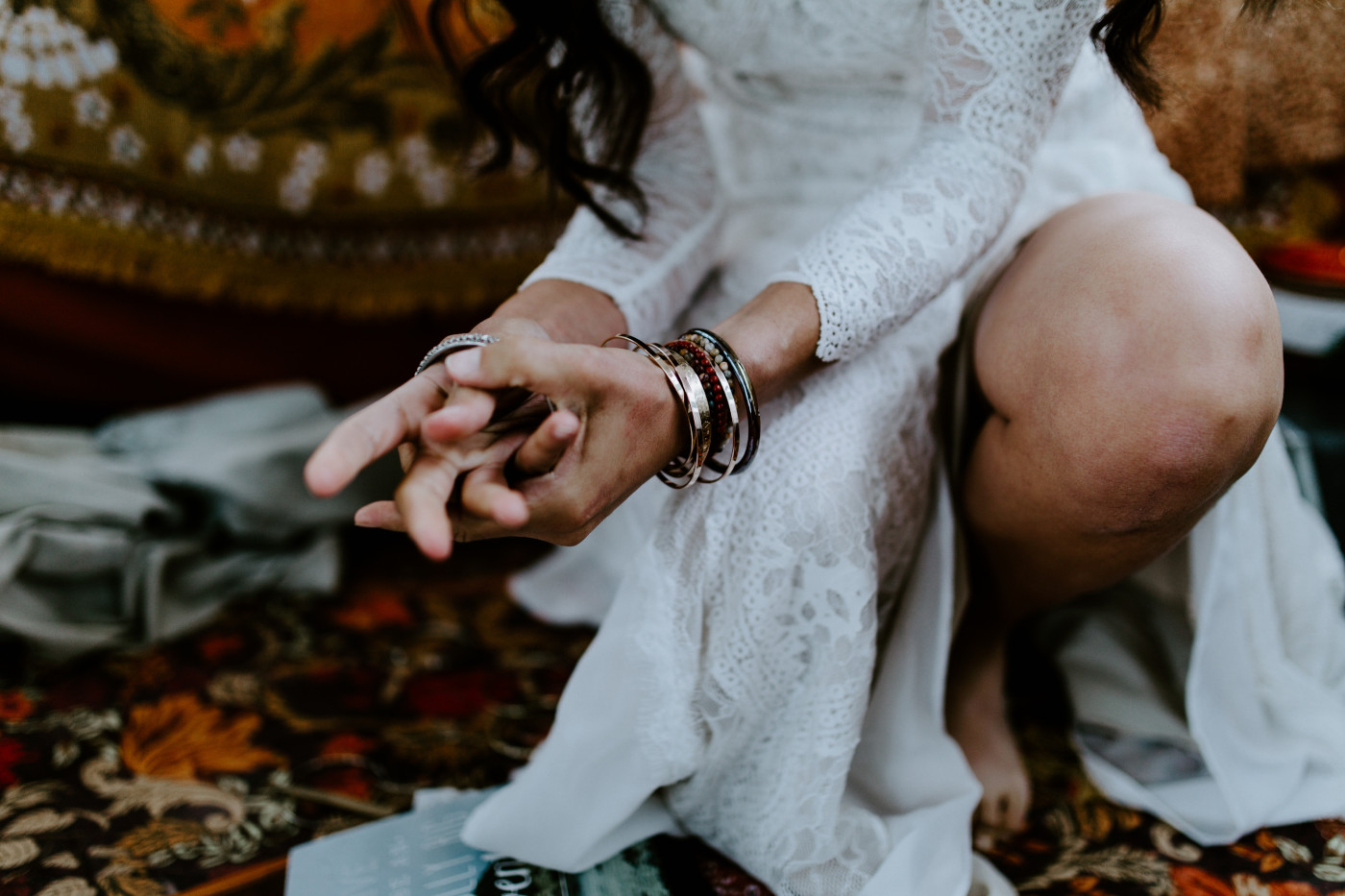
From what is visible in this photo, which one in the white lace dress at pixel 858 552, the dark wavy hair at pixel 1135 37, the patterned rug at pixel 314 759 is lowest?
the patterned rug at pixel 314 759

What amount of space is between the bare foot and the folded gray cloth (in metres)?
0.70

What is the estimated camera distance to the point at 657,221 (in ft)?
2.49

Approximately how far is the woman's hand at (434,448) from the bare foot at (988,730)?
0.48 metres

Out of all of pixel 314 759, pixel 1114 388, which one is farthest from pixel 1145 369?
pixel 314 759

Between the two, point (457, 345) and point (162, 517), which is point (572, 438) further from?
point (162, 517)

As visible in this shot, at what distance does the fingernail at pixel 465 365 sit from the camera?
455mm

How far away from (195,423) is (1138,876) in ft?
3.55

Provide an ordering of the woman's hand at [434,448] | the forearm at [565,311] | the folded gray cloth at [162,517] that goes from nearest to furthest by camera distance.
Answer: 1. the woman's hand at [434,448]
2. the forearm at [565,311]
3. the folded gray cloth at [162,517]

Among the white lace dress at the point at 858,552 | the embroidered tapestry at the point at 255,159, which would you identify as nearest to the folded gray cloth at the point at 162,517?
the embroidered tapestry at the point at 255,159

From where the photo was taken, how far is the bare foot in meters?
0.71

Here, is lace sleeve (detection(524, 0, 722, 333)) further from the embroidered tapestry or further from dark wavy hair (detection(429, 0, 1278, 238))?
the embroidered tapestry

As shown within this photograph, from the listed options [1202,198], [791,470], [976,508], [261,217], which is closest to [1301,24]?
[1202,198]

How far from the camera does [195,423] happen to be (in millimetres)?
1055

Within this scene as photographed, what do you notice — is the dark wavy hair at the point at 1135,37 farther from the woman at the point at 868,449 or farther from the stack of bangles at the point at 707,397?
the stack of bangles at the point at 707,397
